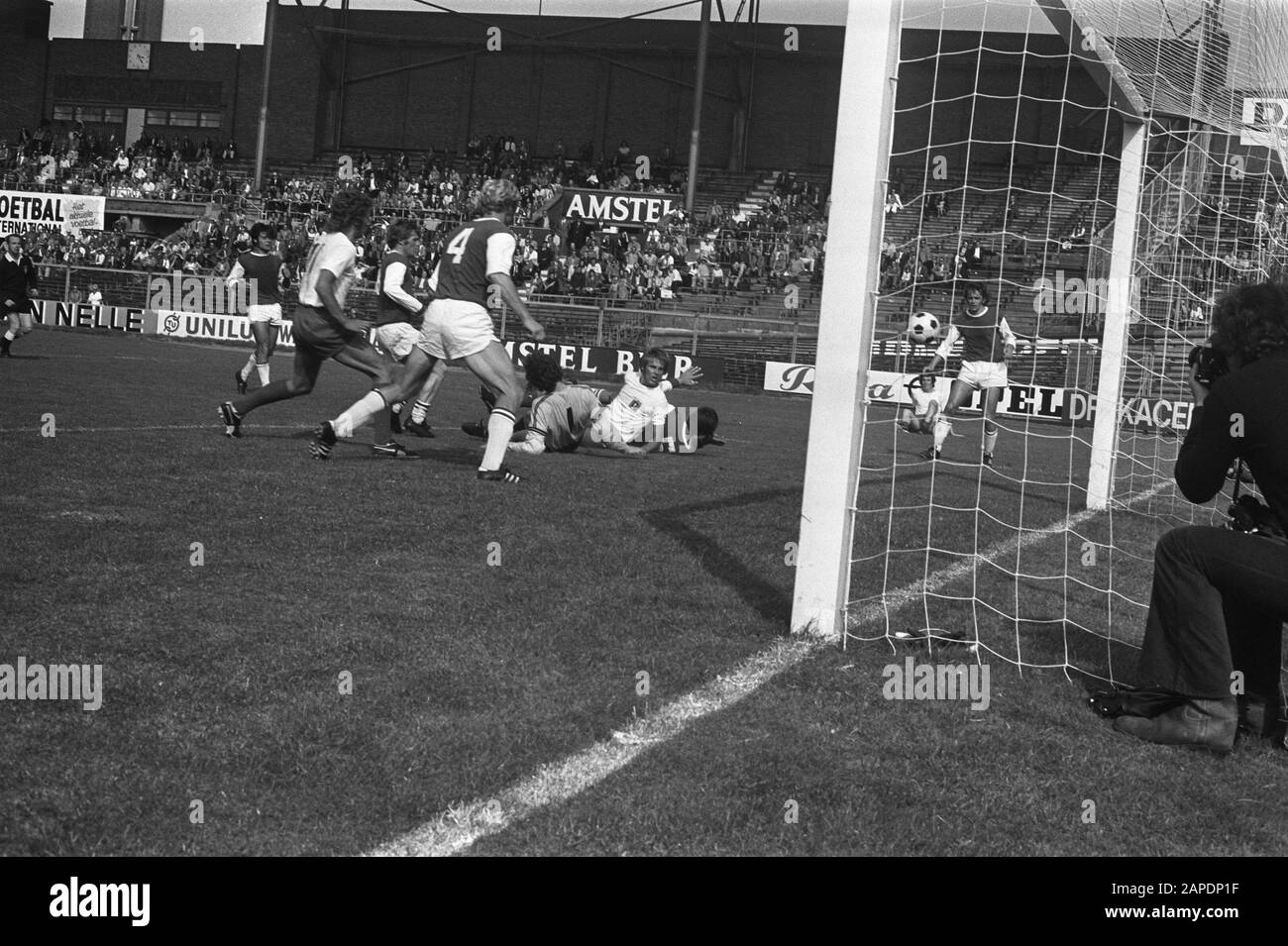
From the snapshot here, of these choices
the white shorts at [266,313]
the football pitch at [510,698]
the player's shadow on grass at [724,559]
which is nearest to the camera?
the football pitch at [510,698]

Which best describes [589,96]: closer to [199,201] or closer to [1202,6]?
[199,201]

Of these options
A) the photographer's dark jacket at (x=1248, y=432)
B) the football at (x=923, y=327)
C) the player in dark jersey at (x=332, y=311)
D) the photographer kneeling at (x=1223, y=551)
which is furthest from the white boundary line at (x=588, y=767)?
the football at (x=923, y=327)

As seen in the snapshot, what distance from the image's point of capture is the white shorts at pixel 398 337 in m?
12.3

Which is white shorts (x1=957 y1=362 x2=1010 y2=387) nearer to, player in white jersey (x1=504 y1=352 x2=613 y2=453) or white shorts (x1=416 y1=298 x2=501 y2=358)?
player in white jersey (x1=504 y1=352 x2=613 y2=453)

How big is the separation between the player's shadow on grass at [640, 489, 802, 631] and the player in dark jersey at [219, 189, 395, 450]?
9.07ft

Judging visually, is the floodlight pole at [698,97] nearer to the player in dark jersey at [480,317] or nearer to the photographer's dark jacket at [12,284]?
the photographer's dark jacket at [12,284]

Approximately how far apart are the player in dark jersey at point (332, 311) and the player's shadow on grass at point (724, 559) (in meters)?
2.76

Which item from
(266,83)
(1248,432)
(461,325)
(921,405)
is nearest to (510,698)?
(1248,432)

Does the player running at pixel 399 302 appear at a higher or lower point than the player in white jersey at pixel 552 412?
higher

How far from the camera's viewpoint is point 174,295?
3506 centimetres

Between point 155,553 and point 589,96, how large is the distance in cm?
4660

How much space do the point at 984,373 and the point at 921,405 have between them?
2.80 metres

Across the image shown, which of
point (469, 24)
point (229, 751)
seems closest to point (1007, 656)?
point (229, 751)

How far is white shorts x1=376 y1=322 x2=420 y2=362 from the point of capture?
1228 cm
